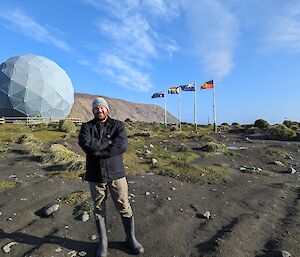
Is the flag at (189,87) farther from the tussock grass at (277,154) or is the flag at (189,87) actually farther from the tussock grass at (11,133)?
the tussock grass at (277,154)

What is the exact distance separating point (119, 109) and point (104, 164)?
146 meters

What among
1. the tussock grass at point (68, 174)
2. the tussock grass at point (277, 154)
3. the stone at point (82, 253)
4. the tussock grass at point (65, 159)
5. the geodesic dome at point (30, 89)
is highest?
the geodesic dome at point (30, 89)

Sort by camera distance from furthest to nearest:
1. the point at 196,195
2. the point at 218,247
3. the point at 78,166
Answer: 1. the point at 78,166
2. the point at 196,195
3. the point at 218,247

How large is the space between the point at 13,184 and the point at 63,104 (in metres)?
35.5

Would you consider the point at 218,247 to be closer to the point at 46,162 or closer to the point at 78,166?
the point at 78,166

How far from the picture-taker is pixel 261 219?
297 inches

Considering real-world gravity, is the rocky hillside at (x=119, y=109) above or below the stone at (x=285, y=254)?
above

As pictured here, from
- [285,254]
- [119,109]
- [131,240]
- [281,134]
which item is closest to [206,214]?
[285,254]

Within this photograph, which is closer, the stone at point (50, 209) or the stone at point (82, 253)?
the stone at point (82, 253)

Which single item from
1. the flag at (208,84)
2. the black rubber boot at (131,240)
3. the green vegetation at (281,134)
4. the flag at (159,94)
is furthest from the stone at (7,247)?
the flag at (159,94)

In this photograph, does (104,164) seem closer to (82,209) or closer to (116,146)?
(116,146)

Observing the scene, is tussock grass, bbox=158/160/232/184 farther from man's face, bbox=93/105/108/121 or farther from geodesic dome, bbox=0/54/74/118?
geodesic dome, bbox=0/54/74/118

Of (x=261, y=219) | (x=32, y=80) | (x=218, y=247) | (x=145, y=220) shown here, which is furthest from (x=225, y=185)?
(x=32, y=80)

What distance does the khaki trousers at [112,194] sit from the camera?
5875mm
